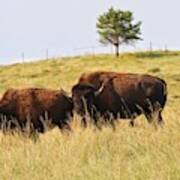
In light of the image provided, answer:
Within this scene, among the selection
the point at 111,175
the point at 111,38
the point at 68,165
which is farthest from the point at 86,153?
the point at 111,38

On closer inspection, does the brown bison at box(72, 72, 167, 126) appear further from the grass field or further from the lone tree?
the lone tree

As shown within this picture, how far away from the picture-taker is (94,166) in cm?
718

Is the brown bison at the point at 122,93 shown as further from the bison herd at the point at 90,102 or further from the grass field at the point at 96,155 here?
the grass field at the point at 96,155

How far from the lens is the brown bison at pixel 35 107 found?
12602mm

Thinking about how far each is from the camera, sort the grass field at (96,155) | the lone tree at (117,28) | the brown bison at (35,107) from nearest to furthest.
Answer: the grass field at (96,155) < the brown bison at (35,107) < the lone tree at (117,28)

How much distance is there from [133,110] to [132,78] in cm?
102

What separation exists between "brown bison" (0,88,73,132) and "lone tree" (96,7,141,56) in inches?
2112

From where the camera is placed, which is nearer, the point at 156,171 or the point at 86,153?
the point at 156,171

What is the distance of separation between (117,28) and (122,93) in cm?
5211

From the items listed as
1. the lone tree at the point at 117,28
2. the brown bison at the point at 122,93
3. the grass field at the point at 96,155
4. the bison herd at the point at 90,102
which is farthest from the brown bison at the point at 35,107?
the lone tree at the point at 117,28

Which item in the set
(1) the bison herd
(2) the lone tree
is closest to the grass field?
(1) the bison herd

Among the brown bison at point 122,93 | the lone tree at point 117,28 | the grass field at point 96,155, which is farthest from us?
the lone tree at point 117,28

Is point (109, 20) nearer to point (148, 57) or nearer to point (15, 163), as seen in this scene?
point (148, 57)

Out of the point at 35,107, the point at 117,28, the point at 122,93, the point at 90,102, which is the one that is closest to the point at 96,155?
the point at 35,107
